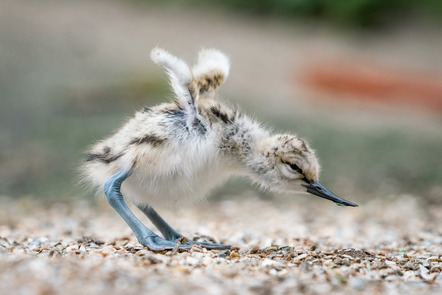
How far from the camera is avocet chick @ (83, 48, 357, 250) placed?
12.3ft

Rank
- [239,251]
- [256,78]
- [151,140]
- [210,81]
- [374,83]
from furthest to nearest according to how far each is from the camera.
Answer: [256,78], [374,83], [210,81], [239,251], [151,140]

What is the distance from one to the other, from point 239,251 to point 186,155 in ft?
2.21

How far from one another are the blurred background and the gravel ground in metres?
0.70

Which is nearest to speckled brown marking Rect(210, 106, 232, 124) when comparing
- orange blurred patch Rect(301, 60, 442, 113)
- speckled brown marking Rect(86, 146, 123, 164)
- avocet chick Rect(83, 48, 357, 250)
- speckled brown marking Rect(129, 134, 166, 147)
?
avocet chick Rect(83, 48, 357, 250)

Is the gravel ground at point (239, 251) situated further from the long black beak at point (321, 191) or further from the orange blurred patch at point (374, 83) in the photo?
the orange blurred patch at point (374, 83)

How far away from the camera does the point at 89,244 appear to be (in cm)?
415

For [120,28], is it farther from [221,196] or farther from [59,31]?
[221,196]

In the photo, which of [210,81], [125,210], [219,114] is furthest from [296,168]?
[125,210]

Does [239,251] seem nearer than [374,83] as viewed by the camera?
Yes

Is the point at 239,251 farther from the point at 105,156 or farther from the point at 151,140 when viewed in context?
the point at 105,156

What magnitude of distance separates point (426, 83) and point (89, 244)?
31.8ft

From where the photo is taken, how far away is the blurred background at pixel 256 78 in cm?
772

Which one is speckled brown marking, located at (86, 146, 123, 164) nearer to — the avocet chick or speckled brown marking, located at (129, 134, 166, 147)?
the avocet chick

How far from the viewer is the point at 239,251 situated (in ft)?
12.9
